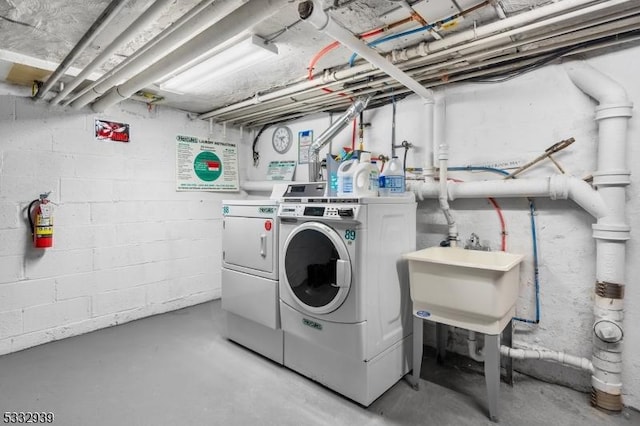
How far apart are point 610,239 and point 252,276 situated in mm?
2327

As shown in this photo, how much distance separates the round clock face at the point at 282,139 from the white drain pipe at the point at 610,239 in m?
2.81

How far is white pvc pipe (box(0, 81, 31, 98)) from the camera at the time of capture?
257cm

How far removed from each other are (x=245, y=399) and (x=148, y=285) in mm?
1960

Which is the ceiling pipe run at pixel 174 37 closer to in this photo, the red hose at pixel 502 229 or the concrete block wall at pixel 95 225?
the concrete block wall at pixel 95 225

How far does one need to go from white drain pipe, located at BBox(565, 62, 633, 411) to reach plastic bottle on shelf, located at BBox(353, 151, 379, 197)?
4.28 feet

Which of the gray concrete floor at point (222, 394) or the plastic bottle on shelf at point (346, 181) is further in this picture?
the plastic bottle on shelf at point (346, 181)

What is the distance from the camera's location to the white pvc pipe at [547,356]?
6.69ft

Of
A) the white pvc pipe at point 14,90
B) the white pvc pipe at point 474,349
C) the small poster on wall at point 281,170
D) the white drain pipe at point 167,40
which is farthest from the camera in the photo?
the small poster on wall at point 281,170

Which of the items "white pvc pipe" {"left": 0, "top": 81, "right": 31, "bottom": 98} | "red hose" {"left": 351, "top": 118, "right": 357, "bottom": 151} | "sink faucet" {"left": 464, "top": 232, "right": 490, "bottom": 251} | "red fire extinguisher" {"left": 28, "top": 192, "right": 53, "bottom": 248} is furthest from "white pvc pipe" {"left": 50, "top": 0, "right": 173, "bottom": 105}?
"sink faucet" {"left": 464, "top": 232, "right": 490, "bottom": 251}

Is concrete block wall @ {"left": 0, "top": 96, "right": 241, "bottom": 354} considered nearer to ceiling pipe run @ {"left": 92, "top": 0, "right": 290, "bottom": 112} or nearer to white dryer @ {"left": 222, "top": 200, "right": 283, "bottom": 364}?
ceiling pipe run @ {"left": 92, "top": 0, "right": 290, "bottom": 112}

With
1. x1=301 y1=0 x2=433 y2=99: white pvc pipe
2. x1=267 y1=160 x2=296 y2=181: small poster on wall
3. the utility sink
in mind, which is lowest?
the utility sink

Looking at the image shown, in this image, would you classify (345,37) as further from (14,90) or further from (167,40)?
(14,90)

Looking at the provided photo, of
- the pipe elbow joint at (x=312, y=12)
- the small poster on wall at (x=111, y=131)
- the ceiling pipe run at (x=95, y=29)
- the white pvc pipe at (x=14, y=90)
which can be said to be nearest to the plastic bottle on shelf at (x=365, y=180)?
the pipe elbow joint at (x=312, y=12)

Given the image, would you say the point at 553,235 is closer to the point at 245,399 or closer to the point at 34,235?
the point at 245,399
